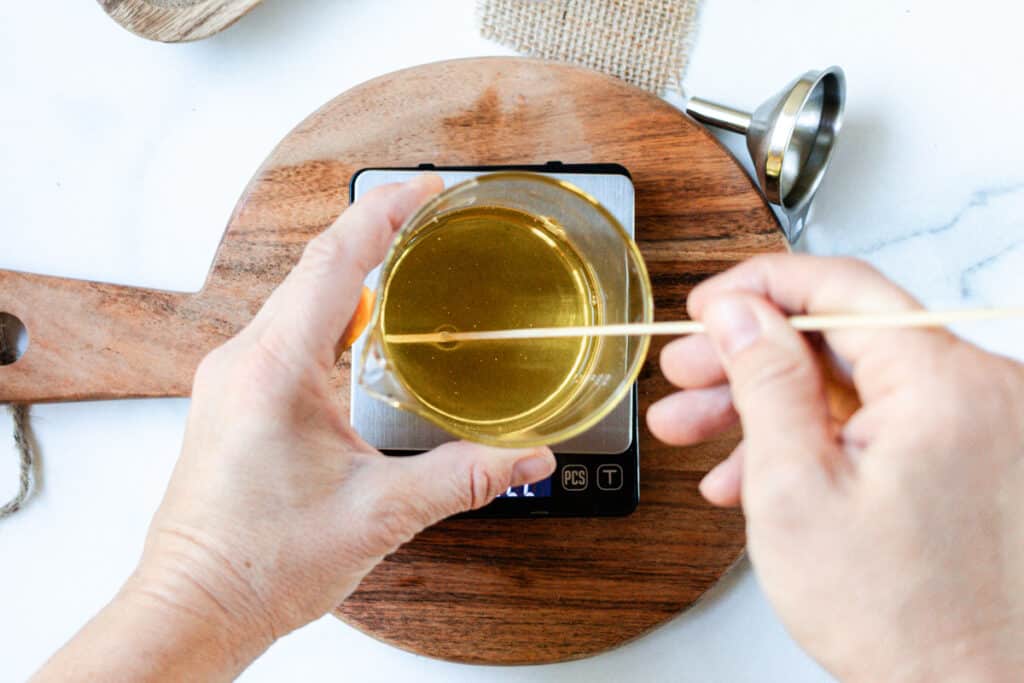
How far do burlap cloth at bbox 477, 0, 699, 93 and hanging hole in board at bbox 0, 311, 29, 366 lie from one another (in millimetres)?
654

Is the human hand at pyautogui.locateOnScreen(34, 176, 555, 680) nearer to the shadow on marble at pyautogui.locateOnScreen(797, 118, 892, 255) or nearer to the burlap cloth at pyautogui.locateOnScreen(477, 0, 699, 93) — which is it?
the burlap cloth at pyautogui.locateOnScreen(477, 0, 699, 93)

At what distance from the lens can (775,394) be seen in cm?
56

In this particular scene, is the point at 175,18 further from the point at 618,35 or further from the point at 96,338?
the point at 618,35

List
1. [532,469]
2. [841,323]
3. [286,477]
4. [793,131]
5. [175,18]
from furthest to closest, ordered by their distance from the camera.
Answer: [175,18], [793,131], [532,469], [286,477], [841,323]

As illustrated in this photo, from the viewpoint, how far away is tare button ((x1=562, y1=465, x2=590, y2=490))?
0.88 metres

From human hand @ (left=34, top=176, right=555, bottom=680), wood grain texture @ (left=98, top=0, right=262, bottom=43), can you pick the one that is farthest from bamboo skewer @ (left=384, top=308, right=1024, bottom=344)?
wood grain texture @ (left=98, top=0, right=262, bottom=43)

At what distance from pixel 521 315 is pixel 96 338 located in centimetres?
49

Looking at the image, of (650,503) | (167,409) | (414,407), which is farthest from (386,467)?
(167,409)

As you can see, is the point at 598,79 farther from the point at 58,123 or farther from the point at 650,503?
the point at 58,123

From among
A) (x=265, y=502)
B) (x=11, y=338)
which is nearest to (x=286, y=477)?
(x=265, y=502)

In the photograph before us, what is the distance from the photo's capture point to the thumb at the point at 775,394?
1.82ft

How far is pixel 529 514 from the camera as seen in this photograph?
0.88 meters

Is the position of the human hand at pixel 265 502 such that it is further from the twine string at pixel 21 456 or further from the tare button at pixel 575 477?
the twine string at pixel 21 456

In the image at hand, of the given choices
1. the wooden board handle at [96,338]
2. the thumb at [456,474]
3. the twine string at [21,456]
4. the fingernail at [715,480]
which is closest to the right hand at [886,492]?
the fingernail at [715,480]
